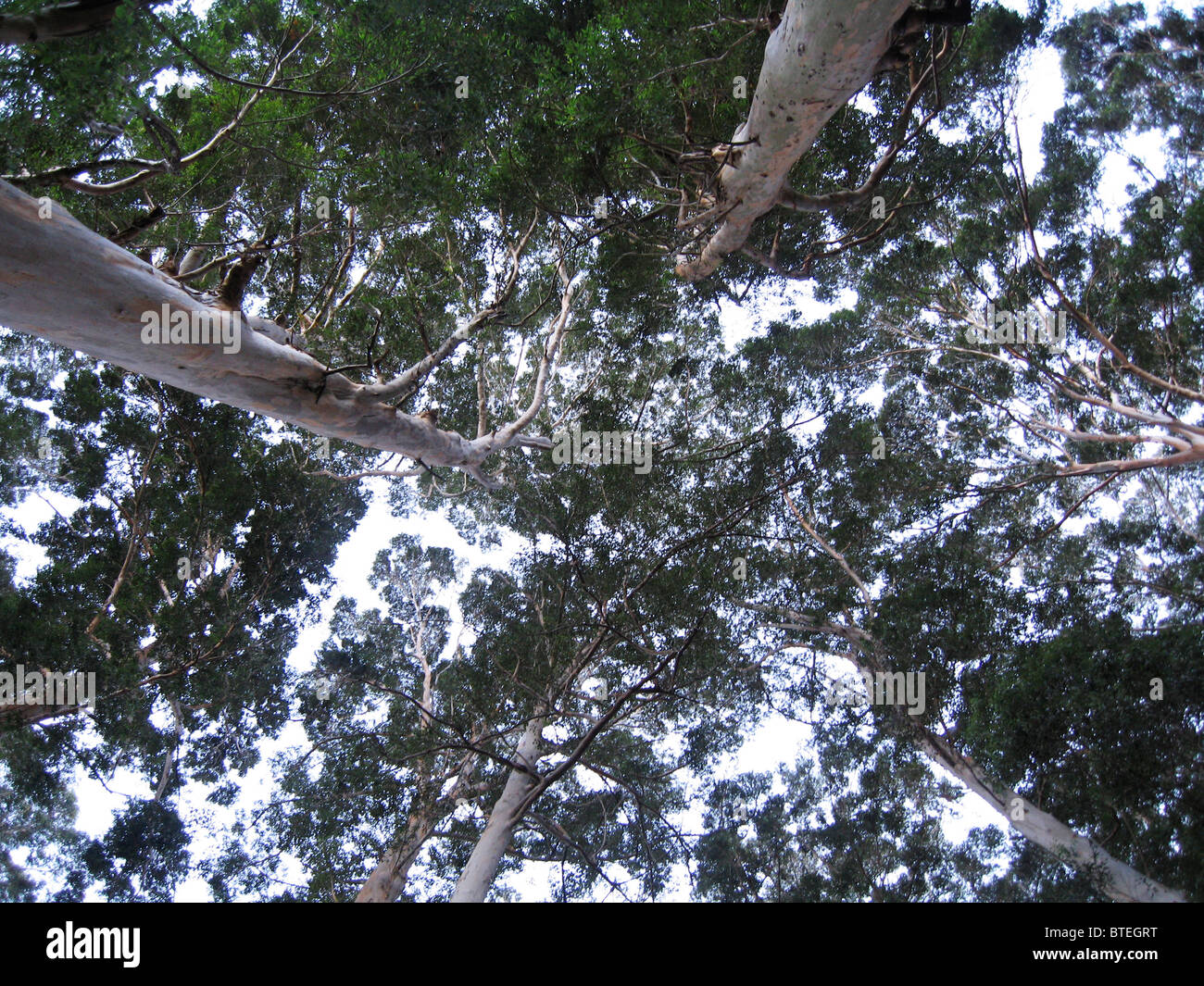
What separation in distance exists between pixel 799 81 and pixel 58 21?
151 inches

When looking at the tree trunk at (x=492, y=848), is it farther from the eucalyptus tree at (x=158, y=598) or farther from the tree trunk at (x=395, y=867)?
the eucalyptus tree at (x=158, y=598)

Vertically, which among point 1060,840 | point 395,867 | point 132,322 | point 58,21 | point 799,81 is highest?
point 799,81

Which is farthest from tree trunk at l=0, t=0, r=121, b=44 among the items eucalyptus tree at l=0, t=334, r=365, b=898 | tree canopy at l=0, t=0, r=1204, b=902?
eucalyptus tree at l=0, t=334, r=365, b=898

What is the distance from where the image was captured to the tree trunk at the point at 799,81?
3938mm

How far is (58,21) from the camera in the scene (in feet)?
9.44

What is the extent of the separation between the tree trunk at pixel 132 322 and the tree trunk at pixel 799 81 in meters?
3.33

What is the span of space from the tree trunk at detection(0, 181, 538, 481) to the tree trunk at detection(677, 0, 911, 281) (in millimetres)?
3331

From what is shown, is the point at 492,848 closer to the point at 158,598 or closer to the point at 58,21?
the point at 158,598

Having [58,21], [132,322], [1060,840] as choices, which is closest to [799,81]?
[58,21]

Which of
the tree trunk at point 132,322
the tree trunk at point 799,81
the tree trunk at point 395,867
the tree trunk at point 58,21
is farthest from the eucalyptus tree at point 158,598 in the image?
the tree trunk at point 799,81

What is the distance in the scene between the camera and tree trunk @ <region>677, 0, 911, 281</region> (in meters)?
3.94
